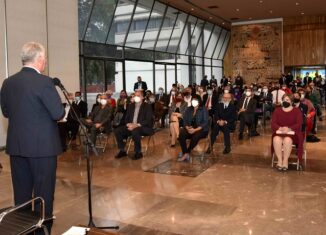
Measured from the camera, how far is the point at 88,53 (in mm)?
12148

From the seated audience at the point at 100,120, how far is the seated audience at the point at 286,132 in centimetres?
340

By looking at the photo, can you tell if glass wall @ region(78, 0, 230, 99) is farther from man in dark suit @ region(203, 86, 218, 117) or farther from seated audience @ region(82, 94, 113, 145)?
seated audience @ region(82, 94, 113, 145)

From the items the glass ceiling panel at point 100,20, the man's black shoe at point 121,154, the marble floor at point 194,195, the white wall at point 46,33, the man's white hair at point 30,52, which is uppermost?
the glass ceiling panel at point 100,20

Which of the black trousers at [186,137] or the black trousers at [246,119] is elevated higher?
the black trousers at [246,119]

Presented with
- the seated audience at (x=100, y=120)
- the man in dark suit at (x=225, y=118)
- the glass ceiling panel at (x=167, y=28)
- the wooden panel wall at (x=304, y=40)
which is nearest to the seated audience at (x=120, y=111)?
the seated audience at (x=100, y=120)

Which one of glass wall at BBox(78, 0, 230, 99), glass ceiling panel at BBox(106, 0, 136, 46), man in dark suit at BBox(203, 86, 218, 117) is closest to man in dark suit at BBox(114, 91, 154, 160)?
man in dark suit at BBox(203, 86, 218, 117)

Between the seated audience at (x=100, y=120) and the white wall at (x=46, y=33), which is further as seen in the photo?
the white wall at (x=46, y=33)

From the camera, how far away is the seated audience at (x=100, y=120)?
25.1ft

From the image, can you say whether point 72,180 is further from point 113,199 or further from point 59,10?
point 59,10

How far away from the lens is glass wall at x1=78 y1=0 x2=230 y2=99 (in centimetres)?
1230

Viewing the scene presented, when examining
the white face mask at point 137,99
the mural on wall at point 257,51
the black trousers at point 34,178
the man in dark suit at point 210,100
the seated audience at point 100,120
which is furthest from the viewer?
the mural on wall at point 257,51

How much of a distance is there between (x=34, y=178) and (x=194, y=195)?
2.43 meters

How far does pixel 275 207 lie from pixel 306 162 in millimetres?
2589

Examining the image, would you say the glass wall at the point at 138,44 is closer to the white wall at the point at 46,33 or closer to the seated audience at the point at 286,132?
the white wall at the point at 46,33
